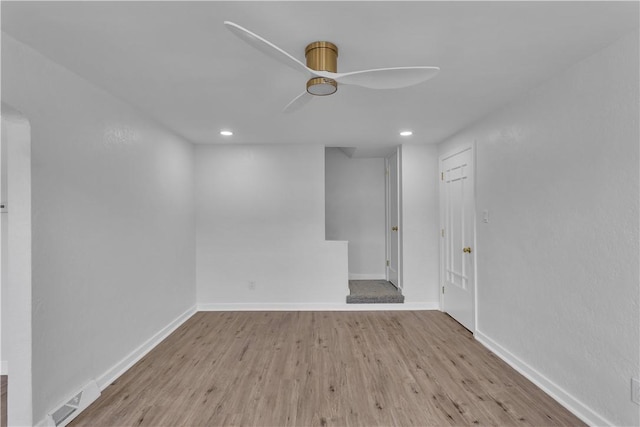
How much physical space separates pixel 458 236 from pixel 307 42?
291 centimetres

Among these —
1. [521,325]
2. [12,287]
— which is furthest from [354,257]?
[12,287]

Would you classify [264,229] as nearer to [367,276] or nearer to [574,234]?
[367,276]

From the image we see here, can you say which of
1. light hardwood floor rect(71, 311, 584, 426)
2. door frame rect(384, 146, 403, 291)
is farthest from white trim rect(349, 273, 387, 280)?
light hardwood floor rect(71, 311, 584, 426)

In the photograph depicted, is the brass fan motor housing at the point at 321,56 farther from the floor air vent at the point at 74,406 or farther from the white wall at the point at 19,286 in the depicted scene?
the floor air vent at the point at 74,406

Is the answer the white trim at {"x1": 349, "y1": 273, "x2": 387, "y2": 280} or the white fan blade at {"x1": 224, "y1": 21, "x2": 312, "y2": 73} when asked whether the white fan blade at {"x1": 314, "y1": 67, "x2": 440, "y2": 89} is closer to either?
the white fan blade at {"x1": 224, "y1": 21, "x2": 312, "y2": 73}

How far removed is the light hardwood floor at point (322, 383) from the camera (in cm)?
207

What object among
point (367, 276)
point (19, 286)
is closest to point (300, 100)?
point (19, 286)

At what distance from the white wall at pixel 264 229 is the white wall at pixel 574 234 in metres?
2.17

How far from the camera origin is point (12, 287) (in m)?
1.84

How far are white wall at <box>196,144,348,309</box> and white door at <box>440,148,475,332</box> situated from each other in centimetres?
133

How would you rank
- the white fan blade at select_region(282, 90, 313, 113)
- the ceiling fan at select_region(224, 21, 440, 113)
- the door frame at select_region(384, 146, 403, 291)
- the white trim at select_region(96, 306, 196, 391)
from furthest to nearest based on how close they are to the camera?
the door frame at select_region(384, 146, 403, 291)
the white trim at select_region(96, 306, 196, 391)
the white fan blade at select_region(282, 90, 313, 113)
the ceiling fan at select_region(224, 21, 440, 113)

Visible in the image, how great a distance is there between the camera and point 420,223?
14.5 feet

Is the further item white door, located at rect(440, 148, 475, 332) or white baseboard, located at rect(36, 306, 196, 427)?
white door, located at rect(440, 148, 475, 332)

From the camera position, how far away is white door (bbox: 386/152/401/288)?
15.5 ft
